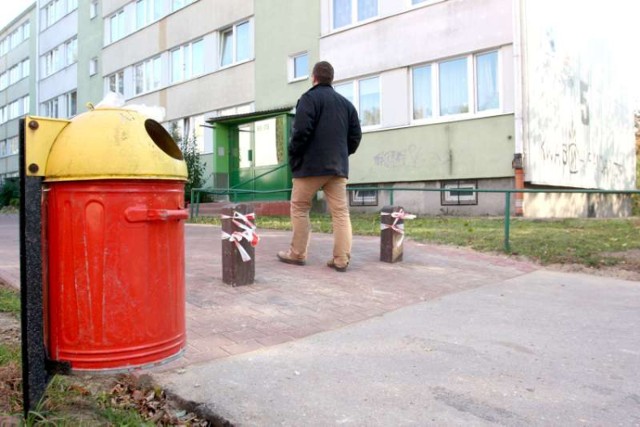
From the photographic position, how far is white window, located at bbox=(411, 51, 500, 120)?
44.3 feet

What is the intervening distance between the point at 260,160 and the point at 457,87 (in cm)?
693

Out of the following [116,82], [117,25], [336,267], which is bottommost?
[336,267]

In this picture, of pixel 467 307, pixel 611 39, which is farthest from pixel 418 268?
pixel 611 39

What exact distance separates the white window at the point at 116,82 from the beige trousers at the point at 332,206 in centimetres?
2463

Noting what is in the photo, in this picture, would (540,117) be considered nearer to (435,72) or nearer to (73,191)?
(435,72)

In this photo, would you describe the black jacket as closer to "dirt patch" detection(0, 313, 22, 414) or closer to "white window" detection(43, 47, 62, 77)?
"dirt patch" detection(0, 313, 22, 414)

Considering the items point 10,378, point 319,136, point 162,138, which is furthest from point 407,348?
point 319,136

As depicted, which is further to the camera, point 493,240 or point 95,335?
point 493,240

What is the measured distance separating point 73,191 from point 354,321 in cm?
225

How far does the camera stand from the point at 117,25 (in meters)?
27.9

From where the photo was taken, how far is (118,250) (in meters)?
2.80

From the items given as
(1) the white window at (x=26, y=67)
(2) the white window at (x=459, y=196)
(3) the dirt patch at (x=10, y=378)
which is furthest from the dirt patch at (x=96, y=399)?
(1) the white window at (x=26, y=67)

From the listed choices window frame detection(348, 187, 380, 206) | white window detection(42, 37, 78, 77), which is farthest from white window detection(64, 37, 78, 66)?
window frame detection(348, 187, 380, 206)

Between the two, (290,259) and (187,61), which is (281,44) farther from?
(290,259)
